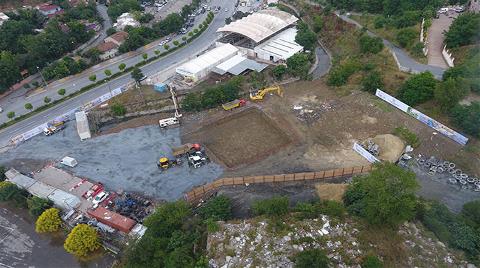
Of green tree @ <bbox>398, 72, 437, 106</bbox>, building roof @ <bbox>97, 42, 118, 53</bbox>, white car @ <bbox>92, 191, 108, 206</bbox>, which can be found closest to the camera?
white car @ <bbox>92, 191, 108, 206</bbox>

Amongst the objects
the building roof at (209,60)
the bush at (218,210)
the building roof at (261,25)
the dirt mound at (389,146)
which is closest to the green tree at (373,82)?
the dirt mound at (389,146)

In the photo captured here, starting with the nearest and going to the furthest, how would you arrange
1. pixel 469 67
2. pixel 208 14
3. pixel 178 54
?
pixel 469 67
pixel 178 54
pixel 208 14

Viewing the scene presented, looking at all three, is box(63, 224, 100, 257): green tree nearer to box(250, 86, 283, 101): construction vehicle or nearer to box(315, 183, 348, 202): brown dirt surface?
box(315, 183, 348, 202): brown dirt surface

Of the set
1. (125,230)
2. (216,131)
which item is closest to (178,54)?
(216,131)

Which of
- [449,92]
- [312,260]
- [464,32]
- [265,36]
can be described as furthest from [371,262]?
[265,36]

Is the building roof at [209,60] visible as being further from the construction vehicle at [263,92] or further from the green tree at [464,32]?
the green tree at [464,32]

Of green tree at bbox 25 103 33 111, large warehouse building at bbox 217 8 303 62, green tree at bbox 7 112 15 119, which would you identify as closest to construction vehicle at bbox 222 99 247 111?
large warehouse building at bbox 217 8 303 62

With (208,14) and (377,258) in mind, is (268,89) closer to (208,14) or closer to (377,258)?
(377,258)
